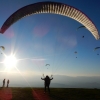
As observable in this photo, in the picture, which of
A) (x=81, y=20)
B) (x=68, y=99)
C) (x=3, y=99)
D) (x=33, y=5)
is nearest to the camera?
(x=3, y=99)

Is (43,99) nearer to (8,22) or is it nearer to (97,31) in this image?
(8,22)

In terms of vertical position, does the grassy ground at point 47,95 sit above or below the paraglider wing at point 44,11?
below

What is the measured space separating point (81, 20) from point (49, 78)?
792cm

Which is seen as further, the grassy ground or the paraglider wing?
the paraglider wing

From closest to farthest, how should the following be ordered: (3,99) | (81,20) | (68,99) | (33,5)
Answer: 1. (3,99)
2. (68,99)
3. (33,5)
4. (81,20)

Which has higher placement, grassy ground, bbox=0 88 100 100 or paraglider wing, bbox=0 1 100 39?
paraglider wing, bbox=0 1 100 39

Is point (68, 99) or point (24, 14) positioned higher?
point (24, 14)

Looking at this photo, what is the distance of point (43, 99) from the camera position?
16.9 m

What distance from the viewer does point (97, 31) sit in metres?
22.0

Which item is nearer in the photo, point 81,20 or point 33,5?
point 33,5

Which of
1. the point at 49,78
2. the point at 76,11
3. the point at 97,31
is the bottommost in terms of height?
the point at 49,78

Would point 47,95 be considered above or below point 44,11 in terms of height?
below

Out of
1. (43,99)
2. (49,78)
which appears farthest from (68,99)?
(49,78)

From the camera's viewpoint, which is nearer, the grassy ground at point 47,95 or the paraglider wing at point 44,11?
the grassy ground at point 47,95
